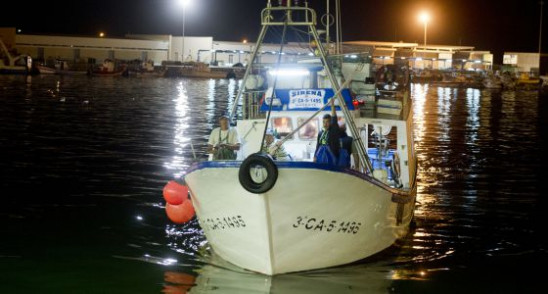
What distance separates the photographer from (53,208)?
18906mm

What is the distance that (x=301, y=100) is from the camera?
633 inches

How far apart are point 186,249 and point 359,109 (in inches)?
181

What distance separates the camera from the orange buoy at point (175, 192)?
49.6 feet

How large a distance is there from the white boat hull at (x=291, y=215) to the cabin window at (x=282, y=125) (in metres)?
2.98

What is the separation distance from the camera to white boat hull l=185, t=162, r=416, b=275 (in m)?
12.5

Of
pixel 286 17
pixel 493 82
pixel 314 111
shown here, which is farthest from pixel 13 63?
pixel 286 17

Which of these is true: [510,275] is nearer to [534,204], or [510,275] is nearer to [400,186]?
[400,186]

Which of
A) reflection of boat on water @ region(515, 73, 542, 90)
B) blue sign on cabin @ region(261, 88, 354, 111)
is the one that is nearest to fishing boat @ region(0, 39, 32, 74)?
reflection of boat on water @ region(515, 73, 542, 90)

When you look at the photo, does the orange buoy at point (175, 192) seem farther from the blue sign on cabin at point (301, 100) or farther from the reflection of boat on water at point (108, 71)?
the reflection of boat on water at point (108, 71)

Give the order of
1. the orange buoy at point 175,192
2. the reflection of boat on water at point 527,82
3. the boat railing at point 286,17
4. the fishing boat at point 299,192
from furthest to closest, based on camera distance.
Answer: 1. the reflection of boat on water at point 527,82
2. the orange buoy at point 175,192
3. the boat railing at point 286,17
4. the fishing boat at point 299,192

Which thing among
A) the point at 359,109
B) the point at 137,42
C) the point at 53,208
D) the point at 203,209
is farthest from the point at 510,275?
the point at 137,42

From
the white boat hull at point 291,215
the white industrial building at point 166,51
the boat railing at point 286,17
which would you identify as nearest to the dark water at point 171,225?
the white boat hull at point 291,215

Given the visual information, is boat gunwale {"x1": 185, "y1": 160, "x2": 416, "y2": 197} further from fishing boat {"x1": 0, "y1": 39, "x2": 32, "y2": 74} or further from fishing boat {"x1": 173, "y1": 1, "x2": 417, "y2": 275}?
fishing boat {"x1": 0, "y1": 39, "x2": 32, "y2": 74}

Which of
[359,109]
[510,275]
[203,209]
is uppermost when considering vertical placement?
[359,109]
